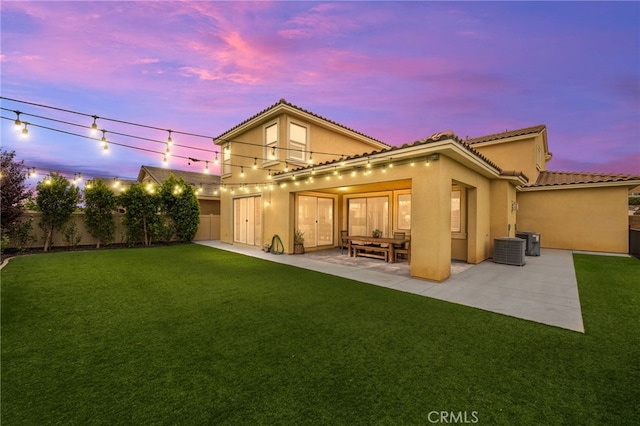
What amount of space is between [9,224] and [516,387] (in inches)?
618

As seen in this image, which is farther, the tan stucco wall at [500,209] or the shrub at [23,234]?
the shrub at [23,234]

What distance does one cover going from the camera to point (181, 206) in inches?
561

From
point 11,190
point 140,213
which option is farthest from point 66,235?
point 140,213

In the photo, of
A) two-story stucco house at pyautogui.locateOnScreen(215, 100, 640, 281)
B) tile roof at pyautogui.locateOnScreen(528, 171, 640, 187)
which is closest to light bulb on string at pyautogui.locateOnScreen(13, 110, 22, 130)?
two-story stucco house at pyautogui.locateOnScreen(215, 100, 640, 281)

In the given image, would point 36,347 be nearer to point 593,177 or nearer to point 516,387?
point 516,387

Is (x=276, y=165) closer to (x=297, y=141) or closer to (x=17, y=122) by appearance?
→ (x=297, y=141)

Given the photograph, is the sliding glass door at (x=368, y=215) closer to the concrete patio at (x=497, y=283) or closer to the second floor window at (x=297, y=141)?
the concrete patio at (x=497, y=283)

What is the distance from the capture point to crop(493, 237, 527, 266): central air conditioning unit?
8346 millimetres

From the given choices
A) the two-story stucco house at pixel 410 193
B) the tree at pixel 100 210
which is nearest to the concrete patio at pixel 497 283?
the two-story stucco house at pixel 410 193

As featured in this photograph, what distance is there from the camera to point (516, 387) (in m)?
2.51

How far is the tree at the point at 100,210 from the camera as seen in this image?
11828 mm

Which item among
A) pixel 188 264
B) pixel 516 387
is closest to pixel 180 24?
pixel 188 264

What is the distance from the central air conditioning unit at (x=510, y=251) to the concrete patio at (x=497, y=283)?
0.92 feet
